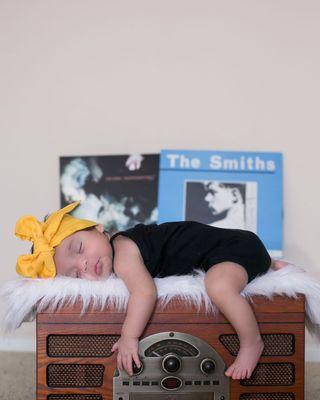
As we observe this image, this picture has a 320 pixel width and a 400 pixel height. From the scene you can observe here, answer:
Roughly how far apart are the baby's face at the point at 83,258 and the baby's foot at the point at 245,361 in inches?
11.7

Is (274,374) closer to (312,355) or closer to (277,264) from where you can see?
(277,264)

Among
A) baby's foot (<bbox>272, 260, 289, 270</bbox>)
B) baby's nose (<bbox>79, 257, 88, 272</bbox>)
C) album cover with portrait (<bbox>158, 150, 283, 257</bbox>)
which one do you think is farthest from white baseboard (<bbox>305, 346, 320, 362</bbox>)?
baby's nose (<bbox>79, 257, 88, 272</bbox>)

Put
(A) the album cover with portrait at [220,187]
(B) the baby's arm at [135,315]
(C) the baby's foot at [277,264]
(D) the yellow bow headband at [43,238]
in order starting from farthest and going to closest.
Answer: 1. (A) the album cover with portrait at [220,187]
2. (C) the baby's foot at [277,264]
3. (D) the yellow bow headband at [43,238]
4. (B) the baby's arm at [135,315]

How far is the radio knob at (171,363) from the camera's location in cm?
93

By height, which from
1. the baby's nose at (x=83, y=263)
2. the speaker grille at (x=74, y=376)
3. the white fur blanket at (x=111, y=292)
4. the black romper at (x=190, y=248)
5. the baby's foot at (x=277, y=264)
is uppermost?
the black romper at (x=190, y=248)

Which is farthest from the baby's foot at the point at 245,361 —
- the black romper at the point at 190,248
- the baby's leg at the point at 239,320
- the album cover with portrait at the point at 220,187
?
the album cover with portrait at the point at 220,187

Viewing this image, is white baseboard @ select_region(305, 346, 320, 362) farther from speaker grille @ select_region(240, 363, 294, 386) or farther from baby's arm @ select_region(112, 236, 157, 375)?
baby's arm @ select_region(112, 236, 157, 375)

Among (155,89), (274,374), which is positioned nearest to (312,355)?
(274,374)

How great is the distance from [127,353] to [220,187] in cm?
86

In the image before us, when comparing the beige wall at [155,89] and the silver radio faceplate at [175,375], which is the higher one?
the beige wall at [155,89]

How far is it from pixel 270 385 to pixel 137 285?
0.31 meters

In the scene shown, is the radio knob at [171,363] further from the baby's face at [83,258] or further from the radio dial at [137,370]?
the baby's face at [83,258]

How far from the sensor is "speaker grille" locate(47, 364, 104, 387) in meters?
0.95

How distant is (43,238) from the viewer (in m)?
1.05
